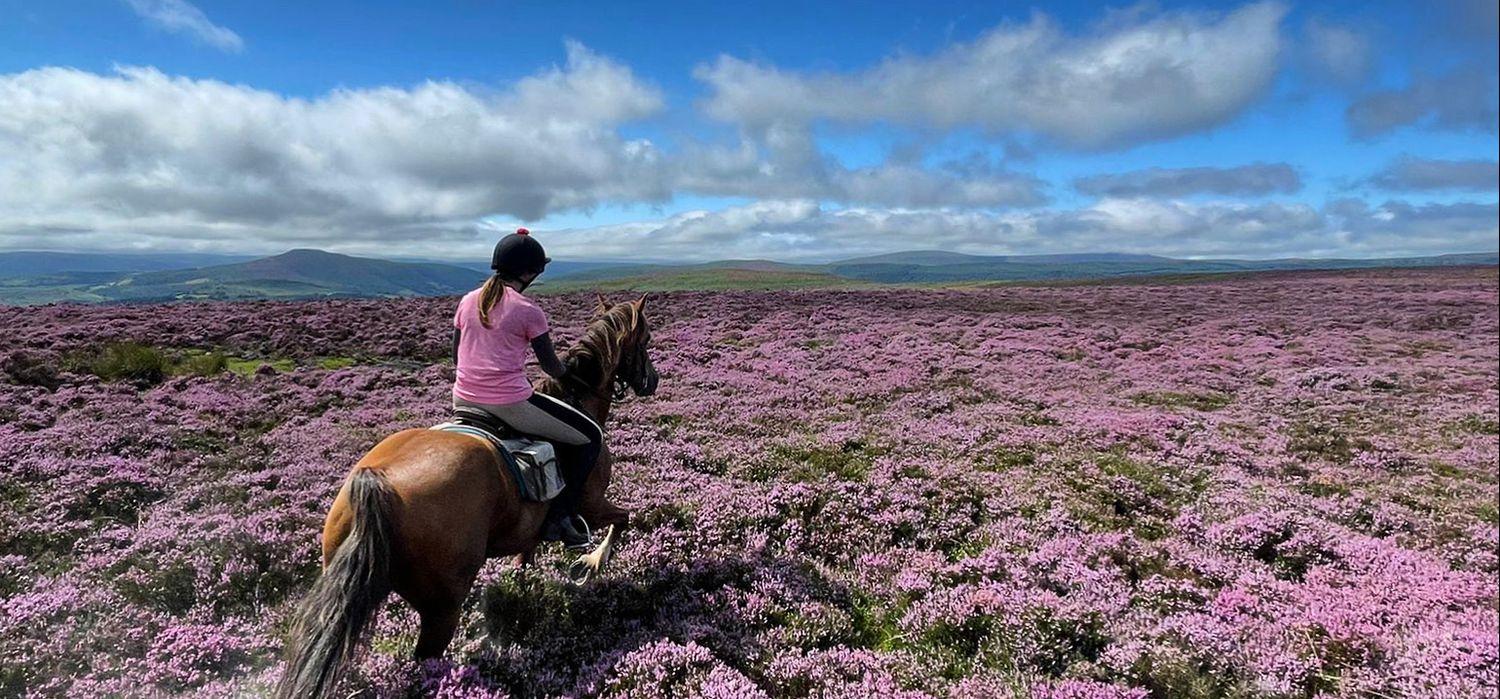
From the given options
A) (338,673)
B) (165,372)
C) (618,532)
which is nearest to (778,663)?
(618,532)

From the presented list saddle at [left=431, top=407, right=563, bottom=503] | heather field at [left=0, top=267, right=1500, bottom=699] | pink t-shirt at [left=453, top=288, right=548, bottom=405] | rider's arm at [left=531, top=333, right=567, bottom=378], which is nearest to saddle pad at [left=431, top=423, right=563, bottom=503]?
saddle at [left=431, top=407, right=563, bottom=503]

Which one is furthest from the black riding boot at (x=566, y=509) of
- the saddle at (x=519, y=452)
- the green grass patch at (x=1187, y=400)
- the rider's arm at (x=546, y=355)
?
the green grass patch at (x=1187, y=400)

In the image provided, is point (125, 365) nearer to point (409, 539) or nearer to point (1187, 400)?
point (409, 539)

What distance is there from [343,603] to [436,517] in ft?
2.35

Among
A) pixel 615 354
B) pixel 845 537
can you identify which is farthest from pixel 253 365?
pixel 845 537

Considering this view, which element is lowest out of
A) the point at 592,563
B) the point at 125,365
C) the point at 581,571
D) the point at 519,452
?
the point at 581,571

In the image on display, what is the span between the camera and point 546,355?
554cm

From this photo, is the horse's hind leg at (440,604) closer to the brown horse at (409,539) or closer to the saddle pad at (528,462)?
the brown horse at (409,539)

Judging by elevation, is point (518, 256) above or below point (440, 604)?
above

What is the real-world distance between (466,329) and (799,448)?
7117mm

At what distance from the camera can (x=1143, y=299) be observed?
48062 mm

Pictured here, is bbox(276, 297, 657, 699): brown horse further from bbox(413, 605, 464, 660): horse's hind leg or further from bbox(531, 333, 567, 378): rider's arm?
bbox(531, 333, 567, 378): rider's arm

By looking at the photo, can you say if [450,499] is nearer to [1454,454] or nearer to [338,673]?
[338,673]

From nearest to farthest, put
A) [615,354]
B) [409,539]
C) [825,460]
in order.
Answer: [409,539]
[615,354]
[825,460]
